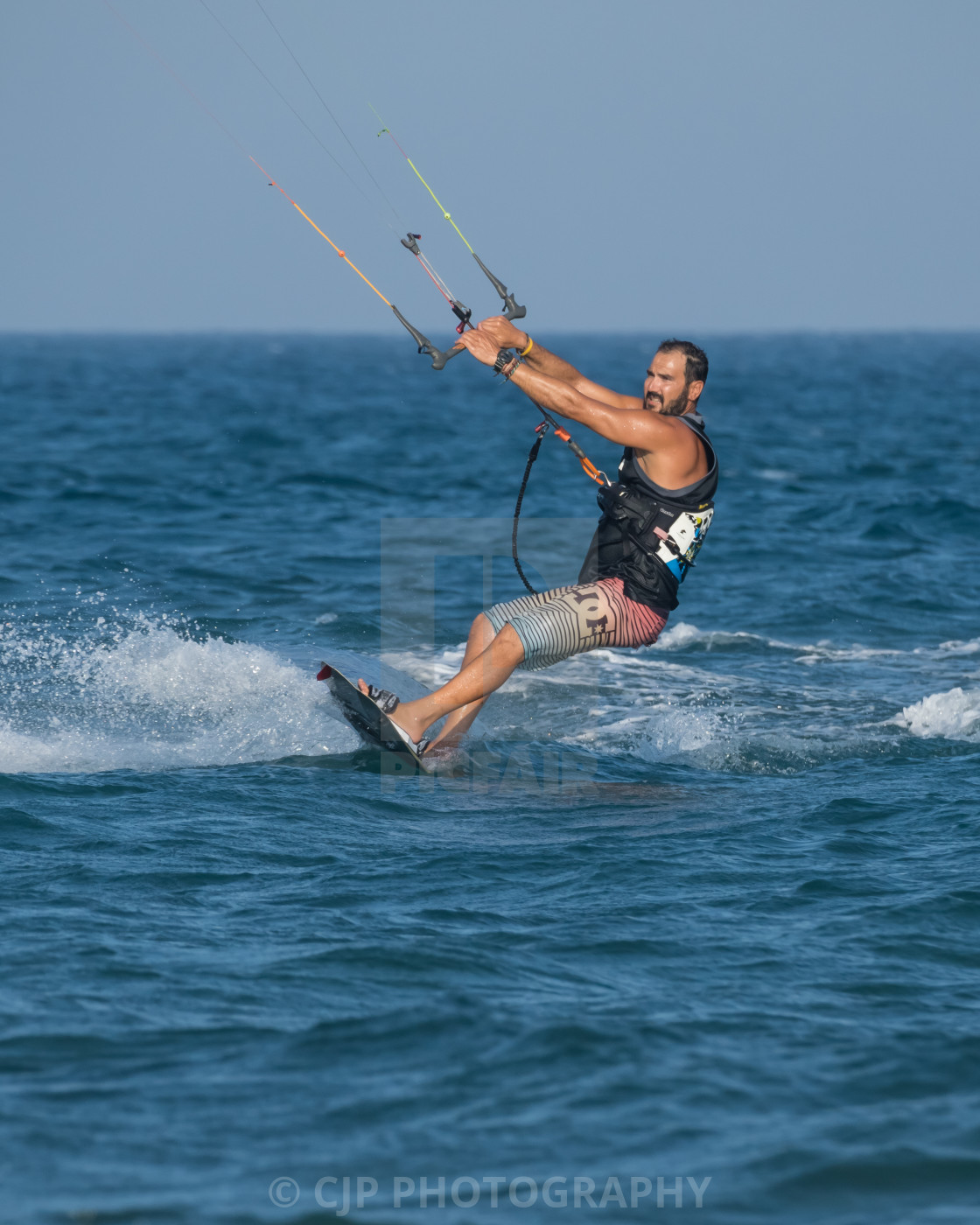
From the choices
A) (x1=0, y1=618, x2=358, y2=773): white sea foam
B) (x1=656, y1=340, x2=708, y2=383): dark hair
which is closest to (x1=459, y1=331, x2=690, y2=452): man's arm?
(x1=656, y1=340, x2=708, y2=383): dark hair

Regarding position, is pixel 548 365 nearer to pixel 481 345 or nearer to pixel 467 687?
pixel 481 345

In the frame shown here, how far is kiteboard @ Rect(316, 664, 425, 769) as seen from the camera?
692 centimetres

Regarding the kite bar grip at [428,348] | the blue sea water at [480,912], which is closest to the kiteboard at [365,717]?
the blue sea water at [480,912]

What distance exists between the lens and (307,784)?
681 centimetres

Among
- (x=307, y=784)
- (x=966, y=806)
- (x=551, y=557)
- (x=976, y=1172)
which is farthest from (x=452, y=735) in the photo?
(x=551, y=557)

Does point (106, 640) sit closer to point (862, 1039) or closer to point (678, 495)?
point (678, 495)

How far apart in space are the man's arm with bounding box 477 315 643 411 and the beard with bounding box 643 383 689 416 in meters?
0.05

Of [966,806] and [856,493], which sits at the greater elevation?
[856,493]

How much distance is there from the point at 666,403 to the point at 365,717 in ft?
6.83

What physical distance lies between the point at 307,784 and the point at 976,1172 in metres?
3.88

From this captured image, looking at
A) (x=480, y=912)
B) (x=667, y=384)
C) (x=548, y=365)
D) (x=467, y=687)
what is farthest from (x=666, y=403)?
(x=480, y=912)

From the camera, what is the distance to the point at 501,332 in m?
6.37

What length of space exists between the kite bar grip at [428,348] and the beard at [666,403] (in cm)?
92

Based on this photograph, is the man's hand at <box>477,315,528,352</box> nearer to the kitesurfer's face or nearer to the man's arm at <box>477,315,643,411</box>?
the man's arm at <box>477,315,643,411</box>
